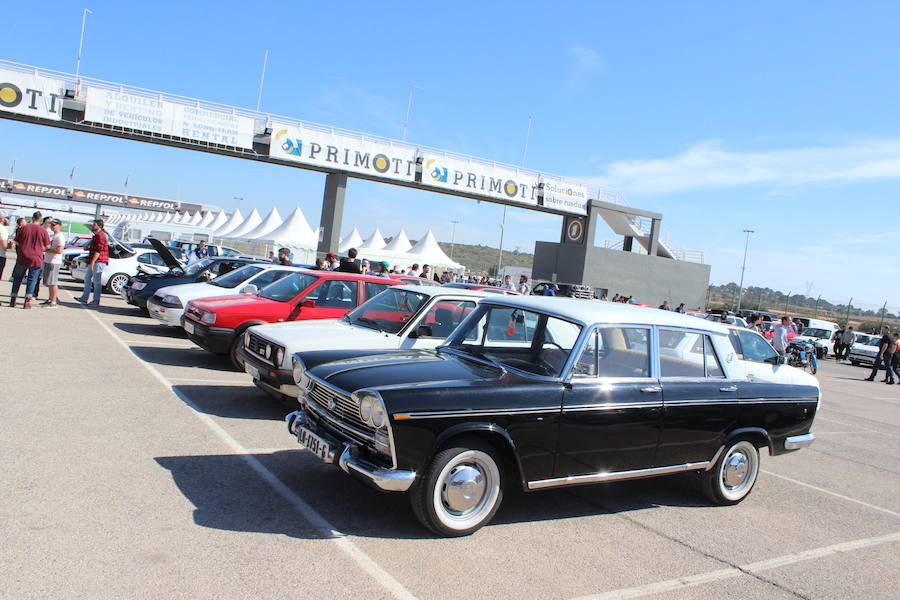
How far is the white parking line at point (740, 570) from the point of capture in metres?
3.83

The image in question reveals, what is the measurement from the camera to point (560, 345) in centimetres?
505

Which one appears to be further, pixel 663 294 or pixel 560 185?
pixel 663 294

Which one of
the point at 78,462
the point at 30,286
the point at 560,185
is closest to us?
the point at 78,462

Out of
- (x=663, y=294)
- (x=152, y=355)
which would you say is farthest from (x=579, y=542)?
(x=663, y=294)

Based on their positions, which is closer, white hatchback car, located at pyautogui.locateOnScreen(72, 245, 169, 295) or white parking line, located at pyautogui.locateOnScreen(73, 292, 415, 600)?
white parking line, located at pyautogui.locateOnScreen(73, 292, 415, 600)

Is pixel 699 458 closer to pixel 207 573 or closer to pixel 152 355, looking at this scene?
pixel 207 573

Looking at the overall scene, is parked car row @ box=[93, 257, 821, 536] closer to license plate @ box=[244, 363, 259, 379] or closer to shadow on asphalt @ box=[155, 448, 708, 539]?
license plate @ box=[244, 363, 259, 379]

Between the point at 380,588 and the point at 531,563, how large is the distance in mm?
1061

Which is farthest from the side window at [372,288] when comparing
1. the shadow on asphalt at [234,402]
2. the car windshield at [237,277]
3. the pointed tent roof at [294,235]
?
the pointed tent roof at [294,235]

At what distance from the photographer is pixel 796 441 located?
6.14 metres

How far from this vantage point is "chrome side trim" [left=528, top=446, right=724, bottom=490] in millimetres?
4625

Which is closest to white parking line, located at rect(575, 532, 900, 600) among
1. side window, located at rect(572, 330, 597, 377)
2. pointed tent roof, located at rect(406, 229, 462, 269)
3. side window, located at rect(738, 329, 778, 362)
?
side window, located at rect(572, 330, 597, 377)

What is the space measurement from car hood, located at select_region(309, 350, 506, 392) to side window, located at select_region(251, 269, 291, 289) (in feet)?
20.1

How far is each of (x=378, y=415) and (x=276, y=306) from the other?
537 cm
